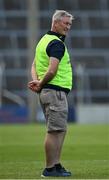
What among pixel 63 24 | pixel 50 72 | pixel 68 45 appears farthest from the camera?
pixel 68 45

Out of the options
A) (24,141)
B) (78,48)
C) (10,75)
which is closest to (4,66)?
(10,75)

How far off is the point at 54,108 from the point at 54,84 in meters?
0.32

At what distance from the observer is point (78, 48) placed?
4994 cm

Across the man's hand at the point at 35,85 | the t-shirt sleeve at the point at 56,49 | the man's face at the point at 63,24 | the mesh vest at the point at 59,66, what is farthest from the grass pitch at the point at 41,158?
the man's face at the point at 63,24

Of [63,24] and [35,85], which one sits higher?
[63,24]

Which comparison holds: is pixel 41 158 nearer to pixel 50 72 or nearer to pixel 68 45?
pixel 50 72

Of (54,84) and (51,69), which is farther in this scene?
(54,84)

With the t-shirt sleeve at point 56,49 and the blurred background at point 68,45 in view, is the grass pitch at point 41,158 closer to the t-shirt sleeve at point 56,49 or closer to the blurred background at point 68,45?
the t-shirt sleeve at point 56,49

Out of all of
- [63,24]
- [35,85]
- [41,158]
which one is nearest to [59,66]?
[35,85]

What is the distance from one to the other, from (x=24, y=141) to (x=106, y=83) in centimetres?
2714

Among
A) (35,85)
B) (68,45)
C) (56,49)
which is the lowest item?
(68,45)

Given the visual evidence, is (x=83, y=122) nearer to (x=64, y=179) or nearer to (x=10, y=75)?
(x=10, y=75)

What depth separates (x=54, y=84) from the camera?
36.0 ft

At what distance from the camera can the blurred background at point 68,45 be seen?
47.1 metres
